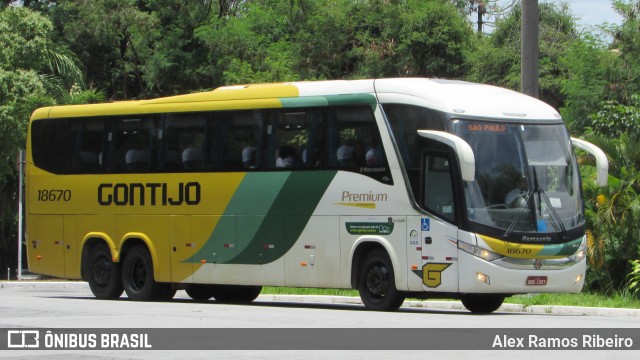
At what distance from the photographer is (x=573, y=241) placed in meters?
19.6

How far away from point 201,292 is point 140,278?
1411mm

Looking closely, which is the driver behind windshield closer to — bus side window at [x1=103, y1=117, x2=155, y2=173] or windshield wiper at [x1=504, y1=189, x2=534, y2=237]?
windshield wiper at [x1=504, y1=189, x2=534, y2=237]

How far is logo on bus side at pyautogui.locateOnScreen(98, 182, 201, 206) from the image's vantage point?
22.8m

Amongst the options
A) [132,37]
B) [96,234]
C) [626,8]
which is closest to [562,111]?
[626,8]

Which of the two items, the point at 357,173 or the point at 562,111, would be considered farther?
the point at 562,111

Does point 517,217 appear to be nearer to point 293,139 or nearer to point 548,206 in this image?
point 548,206

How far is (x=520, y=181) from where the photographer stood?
1928cm

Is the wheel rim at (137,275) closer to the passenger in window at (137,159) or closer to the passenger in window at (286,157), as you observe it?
the passenger in window at (137,159)

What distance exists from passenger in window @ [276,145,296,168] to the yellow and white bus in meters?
0.04

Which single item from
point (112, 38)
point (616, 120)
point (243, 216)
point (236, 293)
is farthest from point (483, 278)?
point (112, 38)

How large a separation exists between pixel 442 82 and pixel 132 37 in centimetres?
3156

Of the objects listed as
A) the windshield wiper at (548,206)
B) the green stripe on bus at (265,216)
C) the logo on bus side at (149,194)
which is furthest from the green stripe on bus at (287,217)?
the windshield wiper at (548,206)

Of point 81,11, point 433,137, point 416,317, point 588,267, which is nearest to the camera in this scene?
point 416,317

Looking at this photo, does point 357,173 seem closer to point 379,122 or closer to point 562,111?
point 379,122
